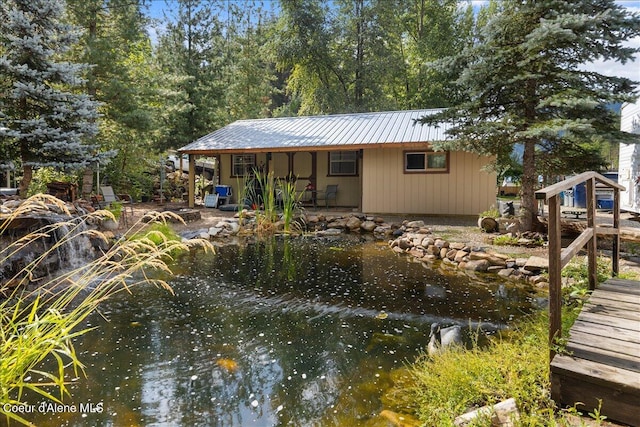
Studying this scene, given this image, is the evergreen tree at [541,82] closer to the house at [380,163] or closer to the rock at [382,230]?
the house at [380,163]

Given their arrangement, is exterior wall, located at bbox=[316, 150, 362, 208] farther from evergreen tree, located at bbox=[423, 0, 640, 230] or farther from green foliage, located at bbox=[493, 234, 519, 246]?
green foliage, located at bbox=[493, 234, 519, 246]

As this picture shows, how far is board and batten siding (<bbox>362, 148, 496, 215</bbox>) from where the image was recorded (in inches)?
400

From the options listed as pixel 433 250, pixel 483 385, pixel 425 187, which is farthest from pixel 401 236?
pixel 483 385

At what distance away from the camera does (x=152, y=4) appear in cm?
1274

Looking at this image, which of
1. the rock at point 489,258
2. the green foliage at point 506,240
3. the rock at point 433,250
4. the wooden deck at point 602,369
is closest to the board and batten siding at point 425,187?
the green foliage at point 506,240

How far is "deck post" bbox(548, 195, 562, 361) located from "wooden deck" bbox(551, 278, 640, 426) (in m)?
0.09

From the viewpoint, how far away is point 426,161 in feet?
34.7

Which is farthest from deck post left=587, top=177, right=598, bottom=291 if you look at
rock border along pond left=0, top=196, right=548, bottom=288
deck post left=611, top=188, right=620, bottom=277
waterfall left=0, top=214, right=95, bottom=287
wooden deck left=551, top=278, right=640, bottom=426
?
waterfall left=0, top=214, right=95, bottom=287

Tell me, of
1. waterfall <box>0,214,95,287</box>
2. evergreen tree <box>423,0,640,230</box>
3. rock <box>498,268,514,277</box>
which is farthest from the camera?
evergreen tree <box>423,0,640,230</box>

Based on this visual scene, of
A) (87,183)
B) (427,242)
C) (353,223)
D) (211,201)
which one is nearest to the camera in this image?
(427,242)

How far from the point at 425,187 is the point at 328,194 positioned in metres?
3.08

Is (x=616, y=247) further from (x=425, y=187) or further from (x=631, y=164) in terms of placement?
(x=631, y=164)

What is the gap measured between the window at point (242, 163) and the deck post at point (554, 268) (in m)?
12.2

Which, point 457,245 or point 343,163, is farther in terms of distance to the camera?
point 343,163
